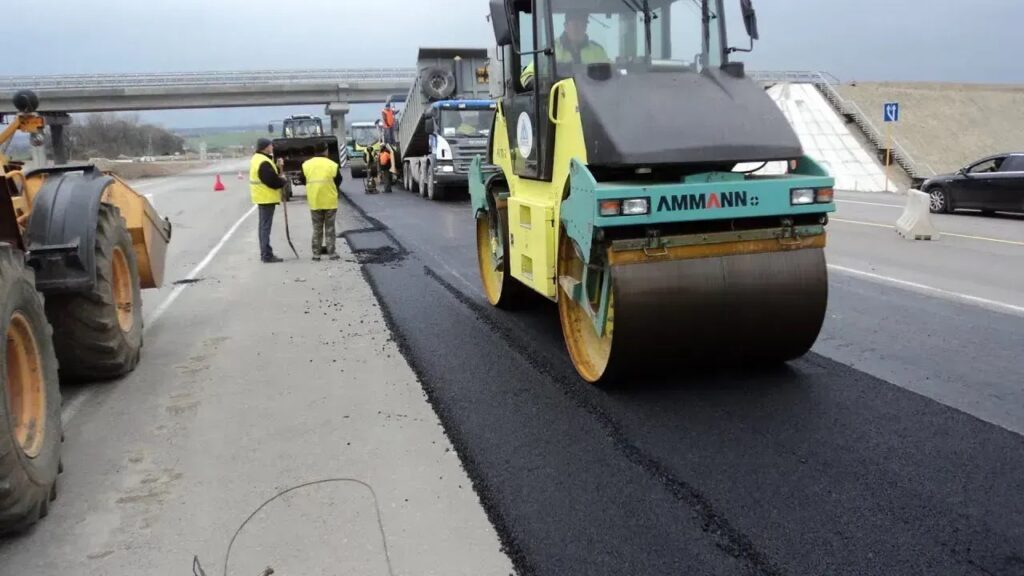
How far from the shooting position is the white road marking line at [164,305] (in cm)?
512

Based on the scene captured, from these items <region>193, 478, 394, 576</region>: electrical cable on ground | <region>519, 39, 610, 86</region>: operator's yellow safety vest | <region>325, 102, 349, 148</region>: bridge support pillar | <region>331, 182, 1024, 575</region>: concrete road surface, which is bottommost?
<region>193, 478, 394, 576</region>: electrical cable on ground

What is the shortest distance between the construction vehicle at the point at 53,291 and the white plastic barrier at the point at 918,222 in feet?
34.4

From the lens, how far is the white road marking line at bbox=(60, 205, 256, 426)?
16.8 ft

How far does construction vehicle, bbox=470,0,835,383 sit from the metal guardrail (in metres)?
47.1

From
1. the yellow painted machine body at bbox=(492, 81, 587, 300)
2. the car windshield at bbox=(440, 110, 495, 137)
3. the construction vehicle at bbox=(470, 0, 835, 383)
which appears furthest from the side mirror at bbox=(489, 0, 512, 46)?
the car windshield at bbox=(440, 110, 495, 137)

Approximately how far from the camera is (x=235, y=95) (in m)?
56.0

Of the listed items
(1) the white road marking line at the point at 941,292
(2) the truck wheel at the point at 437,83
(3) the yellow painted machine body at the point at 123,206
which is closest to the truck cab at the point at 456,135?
(2) the truck wheel at the point at 437,83

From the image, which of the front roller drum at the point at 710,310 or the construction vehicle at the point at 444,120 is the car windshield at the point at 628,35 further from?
the construction vehicle at the point at 444,120

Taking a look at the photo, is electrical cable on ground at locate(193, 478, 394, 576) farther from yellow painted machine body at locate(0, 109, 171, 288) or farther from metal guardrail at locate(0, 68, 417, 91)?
metal guardrail at locate(0, 68, 417, 91)

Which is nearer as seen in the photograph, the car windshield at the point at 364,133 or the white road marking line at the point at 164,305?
the white road marking line at the point at 164,305

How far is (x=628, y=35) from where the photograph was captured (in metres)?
5.47

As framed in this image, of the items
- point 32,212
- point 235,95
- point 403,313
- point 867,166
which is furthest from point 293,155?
point 235,95

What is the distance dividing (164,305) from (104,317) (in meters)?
→ 3.28

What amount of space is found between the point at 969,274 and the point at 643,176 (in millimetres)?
6025
